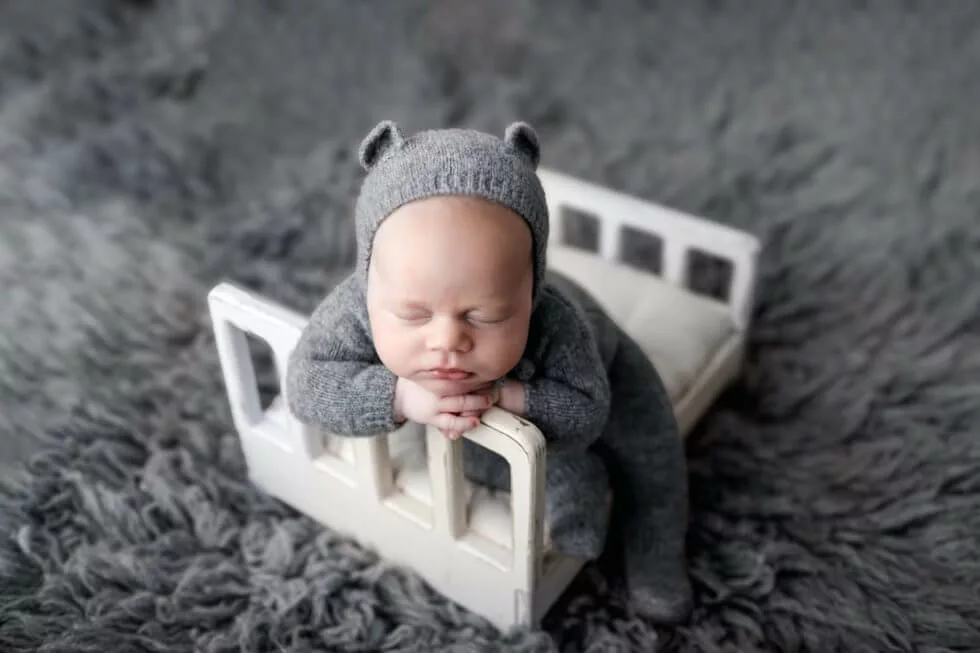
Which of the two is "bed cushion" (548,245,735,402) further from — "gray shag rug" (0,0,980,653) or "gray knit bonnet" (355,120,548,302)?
"gray knit bonnet" (355,120,548,302)

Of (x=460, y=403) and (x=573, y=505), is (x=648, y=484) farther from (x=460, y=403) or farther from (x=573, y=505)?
(x=460, y=403)

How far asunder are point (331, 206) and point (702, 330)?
65 cm

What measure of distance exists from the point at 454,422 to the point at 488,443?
0.05 m

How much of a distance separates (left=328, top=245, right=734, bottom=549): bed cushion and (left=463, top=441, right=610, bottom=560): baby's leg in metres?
0.07

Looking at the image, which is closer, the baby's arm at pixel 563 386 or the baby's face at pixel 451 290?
the baby's face at pixel 451 290

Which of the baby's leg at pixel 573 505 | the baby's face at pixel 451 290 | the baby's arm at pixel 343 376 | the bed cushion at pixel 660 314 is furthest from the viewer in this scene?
the bed cushion at pixel 660 314

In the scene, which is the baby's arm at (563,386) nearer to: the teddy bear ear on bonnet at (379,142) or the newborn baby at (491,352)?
the newborn baby at (491,352)

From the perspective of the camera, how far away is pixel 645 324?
125 cm

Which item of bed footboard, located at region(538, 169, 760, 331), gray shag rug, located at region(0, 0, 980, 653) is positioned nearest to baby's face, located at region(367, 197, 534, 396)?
gray shag rug, located at region(0, 0, 980, 653)

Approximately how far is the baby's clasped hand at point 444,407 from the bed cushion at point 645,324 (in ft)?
0.64

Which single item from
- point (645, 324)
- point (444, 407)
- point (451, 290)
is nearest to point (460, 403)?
point (444, 407)

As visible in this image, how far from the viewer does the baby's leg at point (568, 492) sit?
3.28 ft

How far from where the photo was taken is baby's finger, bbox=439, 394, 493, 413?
34.0 inches

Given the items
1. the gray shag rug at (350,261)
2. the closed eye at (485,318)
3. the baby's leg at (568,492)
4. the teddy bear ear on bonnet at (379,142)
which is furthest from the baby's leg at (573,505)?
the teddy bear ear on bonnet at (379,142)
